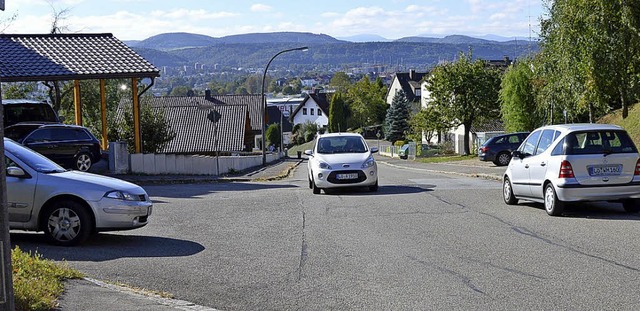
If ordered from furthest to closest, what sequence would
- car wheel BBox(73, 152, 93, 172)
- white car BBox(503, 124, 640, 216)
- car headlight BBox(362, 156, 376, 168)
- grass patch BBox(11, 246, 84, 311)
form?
car wheel BBox(73, 152, 93, 172)
car headlight BBox(362, 156, 376, 168)
white car BBox(503, 124, 640, 216)
grass patch BBox(11, 246, 84, 311)

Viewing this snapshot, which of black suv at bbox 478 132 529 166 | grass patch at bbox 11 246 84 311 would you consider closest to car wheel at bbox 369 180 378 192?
grass patch at bbox 11 246 84 311

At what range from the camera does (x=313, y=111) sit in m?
148

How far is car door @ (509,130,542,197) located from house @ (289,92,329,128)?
412 feet

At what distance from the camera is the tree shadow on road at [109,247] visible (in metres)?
11.0

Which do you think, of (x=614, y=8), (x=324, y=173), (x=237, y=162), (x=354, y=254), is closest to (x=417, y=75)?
(x=237, y=162)

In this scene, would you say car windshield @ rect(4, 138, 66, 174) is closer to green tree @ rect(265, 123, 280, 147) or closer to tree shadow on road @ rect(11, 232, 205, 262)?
tree shadow on road @ rect(11, 232, 205, 262)

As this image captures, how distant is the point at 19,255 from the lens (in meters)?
8.98

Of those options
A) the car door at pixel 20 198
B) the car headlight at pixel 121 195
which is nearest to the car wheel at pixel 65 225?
the car door at pixel 20 198

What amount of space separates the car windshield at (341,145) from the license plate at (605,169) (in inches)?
323

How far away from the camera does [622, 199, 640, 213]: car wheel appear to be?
15016 mm

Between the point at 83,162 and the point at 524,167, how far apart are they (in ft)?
45.6

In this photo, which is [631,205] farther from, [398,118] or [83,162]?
[398,118]

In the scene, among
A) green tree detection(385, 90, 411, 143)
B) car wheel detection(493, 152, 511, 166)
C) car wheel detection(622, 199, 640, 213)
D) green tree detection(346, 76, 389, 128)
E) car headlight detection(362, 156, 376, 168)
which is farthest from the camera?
green tree detection(346, 76, 389, 128)

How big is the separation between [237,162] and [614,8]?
20376mm
